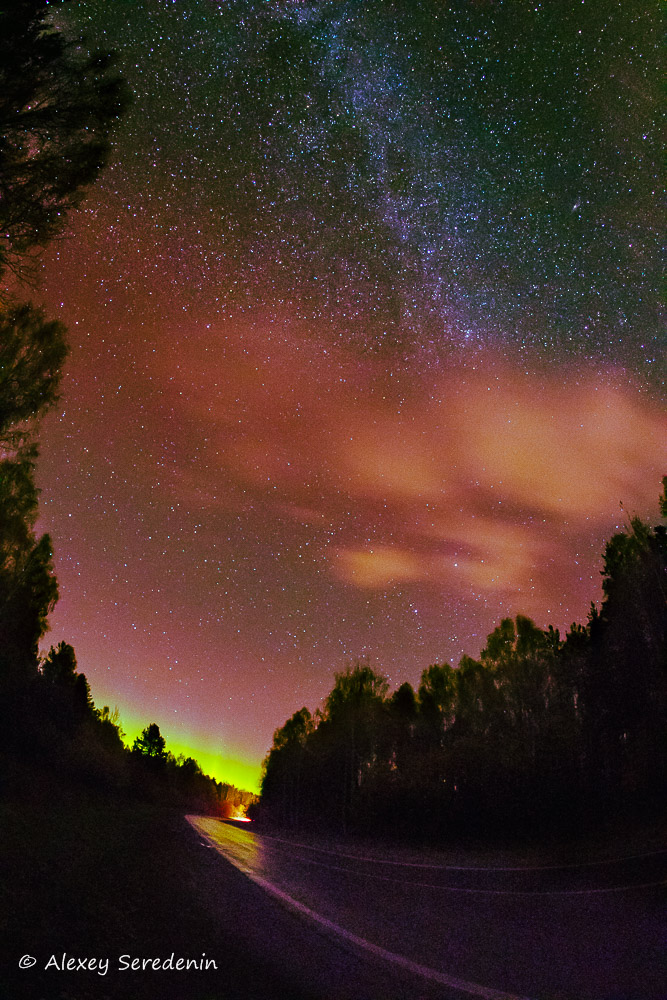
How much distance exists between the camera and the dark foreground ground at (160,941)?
3.68 m

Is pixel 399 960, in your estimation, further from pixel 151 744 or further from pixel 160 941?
pixel 151 744

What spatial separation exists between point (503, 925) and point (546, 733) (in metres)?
20.5

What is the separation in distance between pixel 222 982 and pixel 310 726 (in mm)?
59254

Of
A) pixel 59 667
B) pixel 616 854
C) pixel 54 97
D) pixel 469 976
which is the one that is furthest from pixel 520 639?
pixel 59 667

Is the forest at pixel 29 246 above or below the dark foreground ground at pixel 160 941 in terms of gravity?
above

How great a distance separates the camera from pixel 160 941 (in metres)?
4.78

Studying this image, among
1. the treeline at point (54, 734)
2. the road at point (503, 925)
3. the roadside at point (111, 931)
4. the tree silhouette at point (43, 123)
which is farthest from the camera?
the treeline at point (54, 734)

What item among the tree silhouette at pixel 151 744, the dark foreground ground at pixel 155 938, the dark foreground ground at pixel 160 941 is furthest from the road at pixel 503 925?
the tree silhouette at pixel 151 744

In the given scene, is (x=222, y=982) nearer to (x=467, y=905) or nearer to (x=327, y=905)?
(x=327, y=905)

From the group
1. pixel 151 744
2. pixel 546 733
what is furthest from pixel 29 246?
pixel 151 744

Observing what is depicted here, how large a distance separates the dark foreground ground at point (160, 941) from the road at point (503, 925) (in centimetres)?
21

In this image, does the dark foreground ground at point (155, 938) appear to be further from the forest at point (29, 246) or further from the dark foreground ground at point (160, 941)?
the forest at point (29, 246)

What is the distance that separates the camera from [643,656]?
25.1 meters

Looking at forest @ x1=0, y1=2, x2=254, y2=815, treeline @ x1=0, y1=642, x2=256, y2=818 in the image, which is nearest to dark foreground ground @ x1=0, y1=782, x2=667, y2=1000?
forest @ x1=0, y1=2, x2=254, y2=815
